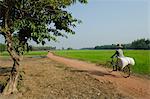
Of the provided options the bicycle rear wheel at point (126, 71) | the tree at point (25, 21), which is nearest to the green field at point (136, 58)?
the bicycle rear wheel at point (126, 71)

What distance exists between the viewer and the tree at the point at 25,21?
16.1 meters

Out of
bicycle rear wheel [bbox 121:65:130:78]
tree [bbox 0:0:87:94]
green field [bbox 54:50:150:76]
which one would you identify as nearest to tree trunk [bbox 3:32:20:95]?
tree [bbox 0:0:87:94]

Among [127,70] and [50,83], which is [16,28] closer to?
[50,83]

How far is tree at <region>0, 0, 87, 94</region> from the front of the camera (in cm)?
1609

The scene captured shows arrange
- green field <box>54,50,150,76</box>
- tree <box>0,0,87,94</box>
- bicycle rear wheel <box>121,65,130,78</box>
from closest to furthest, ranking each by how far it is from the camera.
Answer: tree <box>0,0,87,94</box>
bicycle rear wheel <box>121,65,130,78</box>
green field <box>54,50,150,76</box>

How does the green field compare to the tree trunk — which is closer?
the tree trunk

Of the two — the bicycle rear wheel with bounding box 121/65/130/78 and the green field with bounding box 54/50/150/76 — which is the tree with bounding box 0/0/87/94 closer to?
the bicycle rear wheel with bounding box 121/65/130/78

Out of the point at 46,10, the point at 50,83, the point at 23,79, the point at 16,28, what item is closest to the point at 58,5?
the point at 46,10

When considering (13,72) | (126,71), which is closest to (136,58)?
(126,71)

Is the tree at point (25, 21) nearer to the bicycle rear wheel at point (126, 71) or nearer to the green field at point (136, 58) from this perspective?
the bicycle rear wheel at point (126, 71)

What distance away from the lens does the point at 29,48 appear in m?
18.5

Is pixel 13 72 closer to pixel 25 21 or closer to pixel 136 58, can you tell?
pixel 25 21

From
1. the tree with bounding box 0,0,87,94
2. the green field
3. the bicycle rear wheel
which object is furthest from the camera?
the green field

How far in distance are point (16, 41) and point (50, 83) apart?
121 inches
